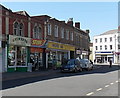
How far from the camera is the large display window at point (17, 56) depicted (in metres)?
26.9

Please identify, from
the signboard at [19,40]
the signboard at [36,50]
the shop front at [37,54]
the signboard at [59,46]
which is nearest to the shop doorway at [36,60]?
the shop front at [37,54]

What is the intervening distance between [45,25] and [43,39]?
210 cm

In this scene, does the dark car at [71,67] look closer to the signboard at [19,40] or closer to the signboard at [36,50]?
the signboard at [36,50]

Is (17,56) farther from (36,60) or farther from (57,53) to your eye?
(57,53)

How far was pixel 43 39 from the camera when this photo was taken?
33.0 m

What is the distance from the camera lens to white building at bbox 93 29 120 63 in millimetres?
73125

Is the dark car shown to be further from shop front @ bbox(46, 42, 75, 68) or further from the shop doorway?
shop front @ bbox(46, 42, 75, 68)

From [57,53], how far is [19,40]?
11178 millimetres

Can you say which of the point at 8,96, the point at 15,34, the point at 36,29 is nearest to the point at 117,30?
the point at 36,29

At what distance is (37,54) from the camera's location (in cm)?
3184

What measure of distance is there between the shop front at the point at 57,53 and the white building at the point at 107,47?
33.3 meters

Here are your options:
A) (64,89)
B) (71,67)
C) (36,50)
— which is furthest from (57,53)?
(64,89)

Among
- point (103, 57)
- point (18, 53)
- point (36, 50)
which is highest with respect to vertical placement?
point (36, 50)

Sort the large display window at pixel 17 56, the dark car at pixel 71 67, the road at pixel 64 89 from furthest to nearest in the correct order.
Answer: the dark car at pixel 71 67
the large display window at pixel 17 56
the road at pixel 64 89
